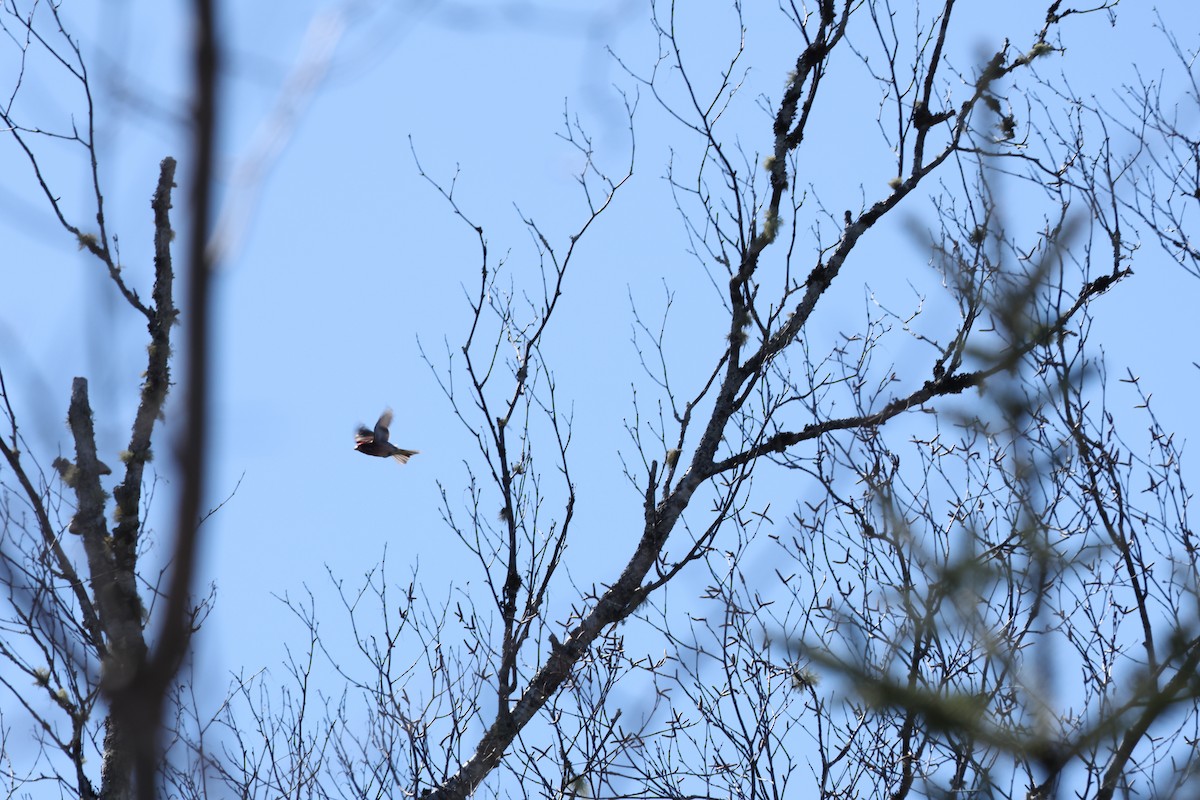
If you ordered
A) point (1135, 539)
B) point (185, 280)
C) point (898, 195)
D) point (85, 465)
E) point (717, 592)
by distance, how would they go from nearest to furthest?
point (185, 280) < point (1135, 539) < point (717, 592) < point (85, 465) < point (898, 195)

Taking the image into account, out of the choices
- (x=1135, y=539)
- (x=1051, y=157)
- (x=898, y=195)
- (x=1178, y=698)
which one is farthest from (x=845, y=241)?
(x=1178, y=698)

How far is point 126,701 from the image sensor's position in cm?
98

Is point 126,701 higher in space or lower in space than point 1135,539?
lower

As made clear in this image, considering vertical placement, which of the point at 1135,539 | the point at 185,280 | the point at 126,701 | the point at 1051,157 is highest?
the point at 1051,157

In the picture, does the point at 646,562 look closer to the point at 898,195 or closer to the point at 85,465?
the point at 898,195

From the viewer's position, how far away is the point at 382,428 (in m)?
6.84

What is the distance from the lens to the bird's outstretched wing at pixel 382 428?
22.3 ft

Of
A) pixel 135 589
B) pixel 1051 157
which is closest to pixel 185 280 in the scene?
→ pixel 135 589

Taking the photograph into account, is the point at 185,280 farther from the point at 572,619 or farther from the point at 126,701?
the point at 572,619

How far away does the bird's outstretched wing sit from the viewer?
679 cm

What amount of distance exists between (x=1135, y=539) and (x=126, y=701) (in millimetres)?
4180

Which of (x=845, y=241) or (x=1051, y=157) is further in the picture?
(x=845, y=241)

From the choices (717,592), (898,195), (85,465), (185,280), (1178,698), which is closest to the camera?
(185,280)

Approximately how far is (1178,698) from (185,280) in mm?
1562
